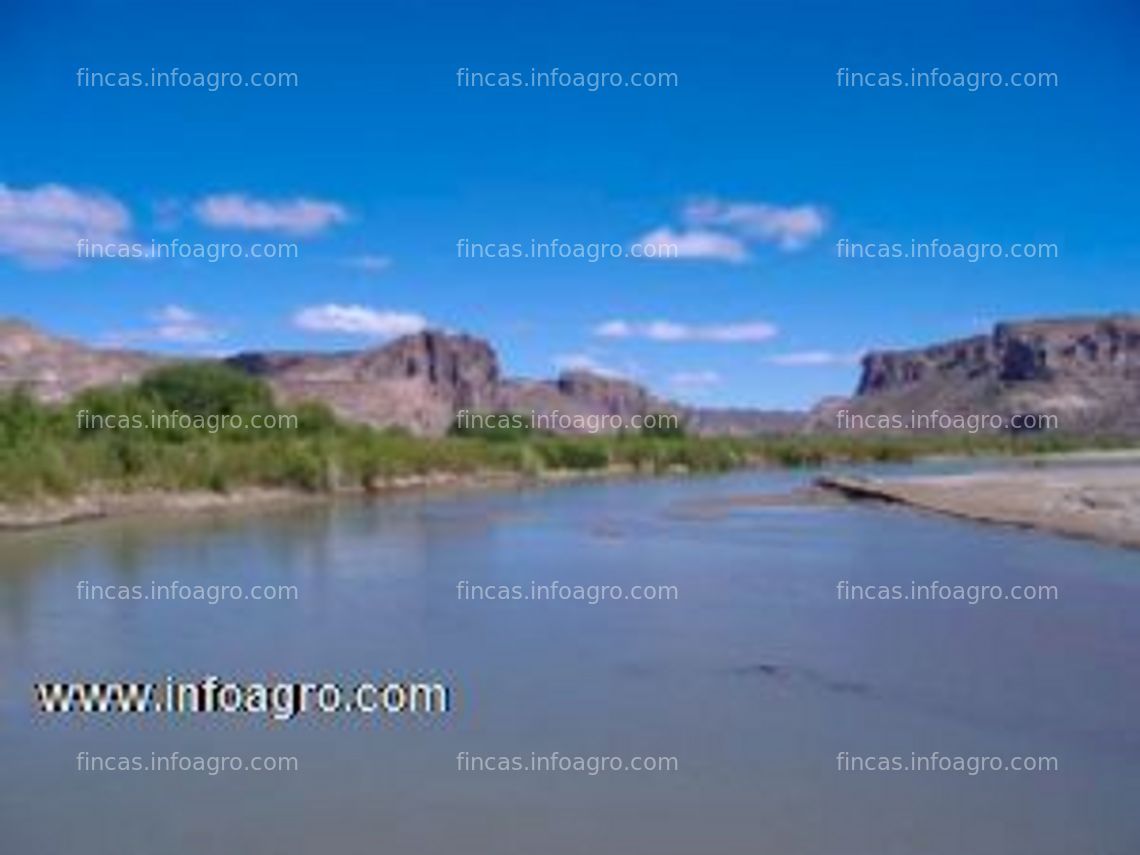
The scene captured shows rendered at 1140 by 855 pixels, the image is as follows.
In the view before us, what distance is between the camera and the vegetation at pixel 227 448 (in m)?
37.6

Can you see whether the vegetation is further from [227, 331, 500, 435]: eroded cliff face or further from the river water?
[227, 331, 500, 435]: eroded cliff face

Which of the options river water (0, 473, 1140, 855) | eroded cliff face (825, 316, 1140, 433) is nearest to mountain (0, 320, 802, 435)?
eroded cliff face (825, 316, 1140, 433)

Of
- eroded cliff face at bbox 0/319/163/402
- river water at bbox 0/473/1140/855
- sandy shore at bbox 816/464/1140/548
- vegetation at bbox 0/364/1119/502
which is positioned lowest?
river water at bbox 0/473/1140/855

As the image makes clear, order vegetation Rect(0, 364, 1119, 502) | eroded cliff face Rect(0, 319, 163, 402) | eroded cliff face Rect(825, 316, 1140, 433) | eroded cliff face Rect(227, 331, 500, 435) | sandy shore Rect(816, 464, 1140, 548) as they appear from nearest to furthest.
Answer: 1. sandy shore Rect(816, 464, 1140, 548)
2. vegetation Rect(0, 364, 1119, 502)
3. eroded cliff face Rect(0, 319, 163, 402)
4. eroded cliff face Rect(227, 331, 500, 435)
5. eroded cliff face Rect(825, 316, 1140, 433)

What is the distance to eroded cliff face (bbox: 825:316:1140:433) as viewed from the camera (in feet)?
525

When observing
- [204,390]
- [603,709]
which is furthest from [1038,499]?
[204,390]

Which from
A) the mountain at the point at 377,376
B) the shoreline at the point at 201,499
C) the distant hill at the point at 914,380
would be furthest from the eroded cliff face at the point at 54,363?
the shoreline at the point at 201,499

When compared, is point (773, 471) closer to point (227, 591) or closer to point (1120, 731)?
point (227, 591)

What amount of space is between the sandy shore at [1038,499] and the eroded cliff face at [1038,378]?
105 m

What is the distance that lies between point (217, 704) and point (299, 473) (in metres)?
35.6

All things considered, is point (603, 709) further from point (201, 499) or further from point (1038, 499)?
point (1038, 499)

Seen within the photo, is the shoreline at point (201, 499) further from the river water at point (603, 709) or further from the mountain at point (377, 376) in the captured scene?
the mountain at point (377, 376)

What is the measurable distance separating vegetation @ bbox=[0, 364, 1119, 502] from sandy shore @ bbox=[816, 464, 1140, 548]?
1619cm

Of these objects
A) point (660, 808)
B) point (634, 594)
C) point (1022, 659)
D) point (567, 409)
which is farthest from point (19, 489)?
point (567, 409)
